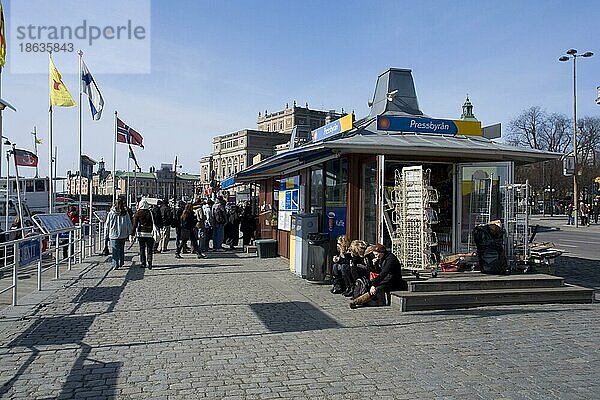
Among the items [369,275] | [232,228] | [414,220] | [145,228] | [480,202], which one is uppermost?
[480,202]

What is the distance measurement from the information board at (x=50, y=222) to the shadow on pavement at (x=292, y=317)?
5.55m

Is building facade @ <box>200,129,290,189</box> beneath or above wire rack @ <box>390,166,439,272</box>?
→ above

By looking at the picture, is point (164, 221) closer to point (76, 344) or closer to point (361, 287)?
point (361, 287)

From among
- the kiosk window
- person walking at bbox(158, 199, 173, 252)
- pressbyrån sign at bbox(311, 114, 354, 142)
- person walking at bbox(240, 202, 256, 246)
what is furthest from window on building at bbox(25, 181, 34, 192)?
pressbyrån sign at bbox(311, 114, 354, 142)

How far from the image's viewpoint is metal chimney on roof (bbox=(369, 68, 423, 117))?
1535cm

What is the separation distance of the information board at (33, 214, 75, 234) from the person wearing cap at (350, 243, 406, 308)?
23.2ft

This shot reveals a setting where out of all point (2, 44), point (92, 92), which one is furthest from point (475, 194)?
point (92, 92)

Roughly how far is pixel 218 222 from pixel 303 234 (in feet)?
27.0

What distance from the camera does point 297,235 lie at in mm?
12883

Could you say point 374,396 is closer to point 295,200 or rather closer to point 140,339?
point 140,339

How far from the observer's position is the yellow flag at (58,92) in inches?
709

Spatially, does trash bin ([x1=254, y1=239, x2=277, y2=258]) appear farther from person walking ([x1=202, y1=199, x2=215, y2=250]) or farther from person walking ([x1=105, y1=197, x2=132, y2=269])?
person walking ([x1=105, y1=197, x2=132, y2=269])

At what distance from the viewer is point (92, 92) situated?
20906 mm

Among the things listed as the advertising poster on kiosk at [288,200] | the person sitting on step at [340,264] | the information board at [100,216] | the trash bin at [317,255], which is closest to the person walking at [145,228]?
the advertising poster on kiosk at [288,200]
